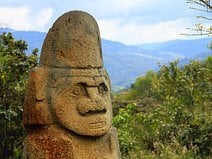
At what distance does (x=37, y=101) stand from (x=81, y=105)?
503 millimetres

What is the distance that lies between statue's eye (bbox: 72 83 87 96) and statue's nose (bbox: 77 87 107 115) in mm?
59

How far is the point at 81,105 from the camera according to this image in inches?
261

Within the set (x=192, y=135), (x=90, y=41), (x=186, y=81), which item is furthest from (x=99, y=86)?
(x=186, y=81)

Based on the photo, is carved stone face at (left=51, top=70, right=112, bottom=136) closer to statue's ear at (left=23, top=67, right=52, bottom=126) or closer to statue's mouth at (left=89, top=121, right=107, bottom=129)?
statue's mouth at (left=89, top=121, right=107, bottom=129)

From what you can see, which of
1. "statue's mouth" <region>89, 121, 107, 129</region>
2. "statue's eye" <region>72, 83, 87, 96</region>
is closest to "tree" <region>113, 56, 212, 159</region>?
"statue's mouth" <region>89, 121, 107, 129</region>

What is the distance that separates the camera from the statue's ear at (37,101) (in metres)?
6.59

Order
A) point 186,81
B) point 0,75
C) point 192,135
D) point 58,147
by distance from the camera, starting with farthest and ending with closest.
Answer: point 186,81
point 192,135
point 0,75
point 58,147

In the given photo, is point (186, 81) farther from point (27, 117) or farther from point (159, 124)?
point (27, 117)

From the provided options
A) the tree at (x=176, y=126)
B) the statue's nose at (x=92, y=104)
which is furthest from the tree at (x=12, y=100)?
the statue's nose at (x=92, y=104)

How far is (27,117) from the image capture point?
264 inches

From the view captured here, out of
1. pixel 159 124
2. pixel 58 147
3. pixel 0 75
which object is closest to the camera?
pixel 58 147

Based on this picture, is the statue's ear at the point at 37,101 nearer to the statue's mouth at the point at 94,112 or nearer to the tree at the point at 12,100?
the statue's mouth at the point at 94,112

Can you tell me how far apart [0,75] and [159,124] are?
6282mm

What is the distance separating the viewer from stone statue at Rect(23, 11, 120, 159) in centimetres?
658
